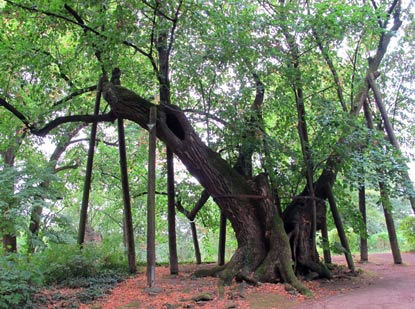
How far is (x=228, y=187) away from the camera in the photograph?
795 centimetres

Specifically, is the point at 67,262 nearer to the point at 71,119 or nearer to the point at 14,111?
the point at 71,119

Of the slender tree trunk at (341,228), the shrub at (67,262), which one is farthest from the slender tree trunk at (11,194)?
the slender tree trunk at (341,228)

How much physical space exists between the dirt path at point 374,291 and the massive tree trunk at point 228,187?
149cm

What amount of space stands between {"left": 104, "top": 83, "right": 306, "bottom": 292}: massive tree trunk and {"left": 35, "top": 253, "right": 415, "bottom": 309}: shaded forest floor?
100 cm

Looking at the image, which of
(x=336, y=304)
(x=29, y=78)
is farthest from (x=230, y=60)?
(x=29, y=78)

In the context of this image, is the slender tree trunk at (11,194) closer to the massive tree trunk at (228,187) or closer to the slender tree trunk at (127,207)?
the slender tree trunk at (127,207)

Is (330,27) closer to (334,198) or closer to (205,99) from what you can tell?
(205,99)

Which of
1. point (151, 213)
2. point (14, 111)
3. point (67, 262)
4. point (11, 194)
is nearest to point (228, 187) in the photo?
point (151, 213)

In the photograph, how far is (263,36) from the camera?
7496mm

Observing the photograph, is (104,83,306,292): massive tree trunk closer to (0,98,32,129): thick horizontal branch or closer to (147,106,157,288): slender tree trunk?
(147,106,157,288): slender tree trunk

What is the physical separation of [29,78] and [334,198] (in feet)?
29.2

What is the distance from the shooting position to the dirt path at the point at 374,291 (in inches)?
212

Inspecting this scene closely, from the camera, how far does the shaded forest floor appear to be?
5578 mm

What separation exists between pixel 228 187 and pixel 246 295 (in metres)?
2.43
